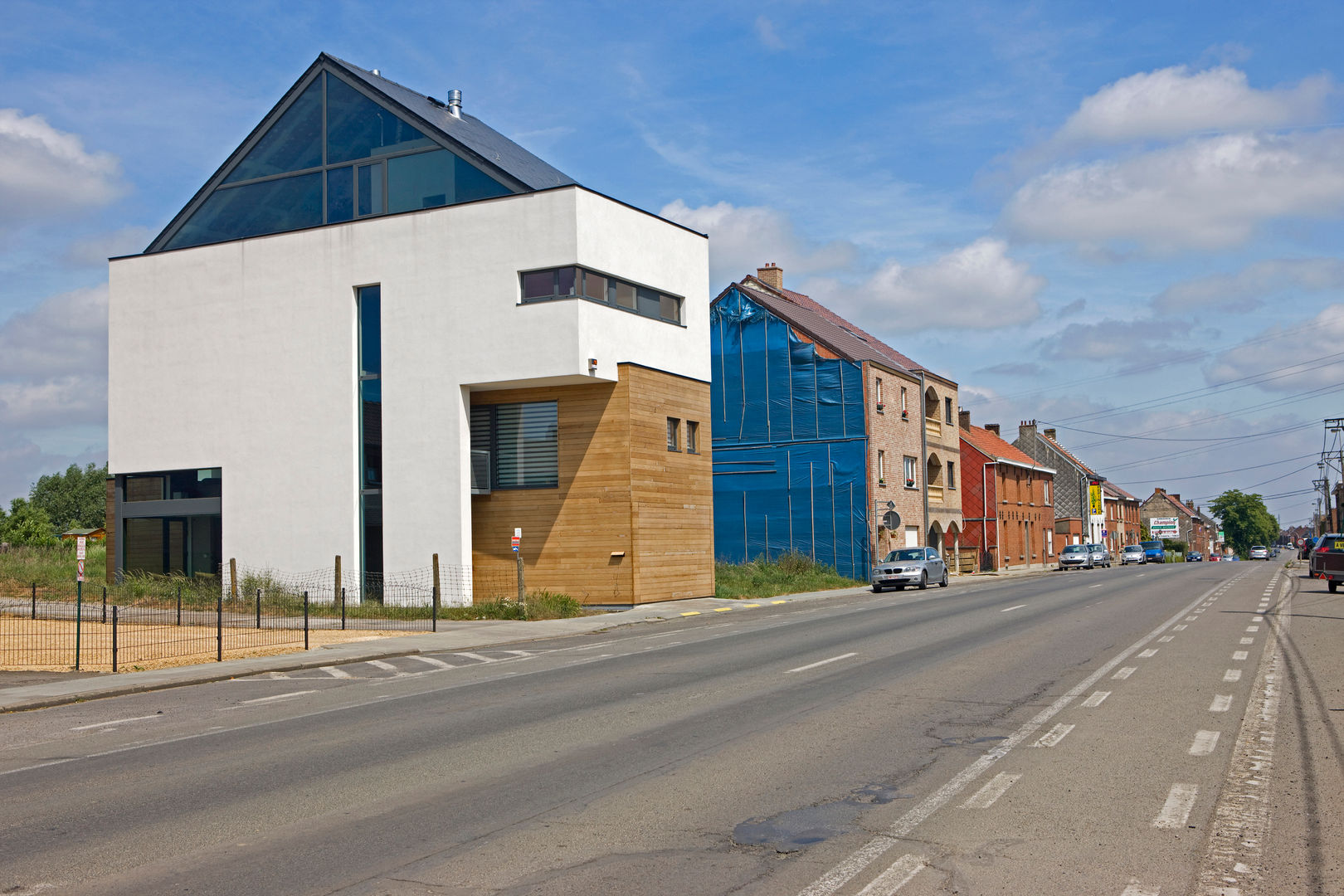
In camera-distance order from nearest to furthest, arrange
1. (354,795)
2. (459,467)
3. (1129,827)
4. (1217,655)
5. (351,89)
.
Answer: (1129,827)
(354,795)
(1217,655)
(459,467)
(351,89)

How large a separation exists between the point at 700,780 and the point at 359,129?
28.0 metres

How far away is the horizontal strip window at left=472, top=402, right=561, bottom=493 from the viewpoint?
29.9 metres

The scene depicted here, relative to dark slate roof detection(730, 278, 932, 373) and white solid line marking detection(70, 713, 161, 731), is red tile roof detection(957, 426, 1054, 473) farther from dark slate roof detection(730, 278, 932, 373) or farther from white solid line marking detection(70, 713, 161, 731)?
white solid line marking detection(70, 713, 161, 731)

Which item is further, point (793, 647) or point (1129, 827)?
point (793, 647)

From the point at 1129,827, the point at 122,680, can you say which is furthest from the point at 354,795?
the point at 122,680

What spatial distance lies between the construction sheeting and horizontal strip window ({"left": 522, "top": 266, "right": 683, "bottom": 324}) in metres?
18.4

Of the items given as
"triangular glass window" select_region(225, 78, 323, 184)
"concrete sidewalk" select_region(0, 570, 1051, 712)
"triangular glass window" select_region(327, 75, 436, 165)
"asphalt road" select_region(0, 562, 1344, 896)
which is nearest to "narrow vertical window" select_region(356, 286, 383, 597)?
Answer: "triangular glass window" select_region(327, 75, 436, 165)

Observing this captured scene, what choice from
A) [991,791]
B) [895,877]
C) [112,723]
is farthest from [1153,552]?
[895,877]

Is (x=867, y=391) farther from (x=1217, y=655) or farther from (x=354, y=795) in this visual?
(x=354, y=795)

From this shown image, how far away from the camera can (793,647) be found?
17750mm

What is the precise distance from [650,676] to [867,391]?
3486 centimetres

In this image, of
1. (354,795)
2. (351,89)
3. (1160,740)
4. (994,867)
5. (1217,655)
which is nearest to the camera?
(994,867)

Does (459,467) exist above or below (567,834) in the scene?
above

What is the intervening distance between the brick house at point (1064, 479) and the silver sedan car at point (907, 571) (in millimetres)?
57506
